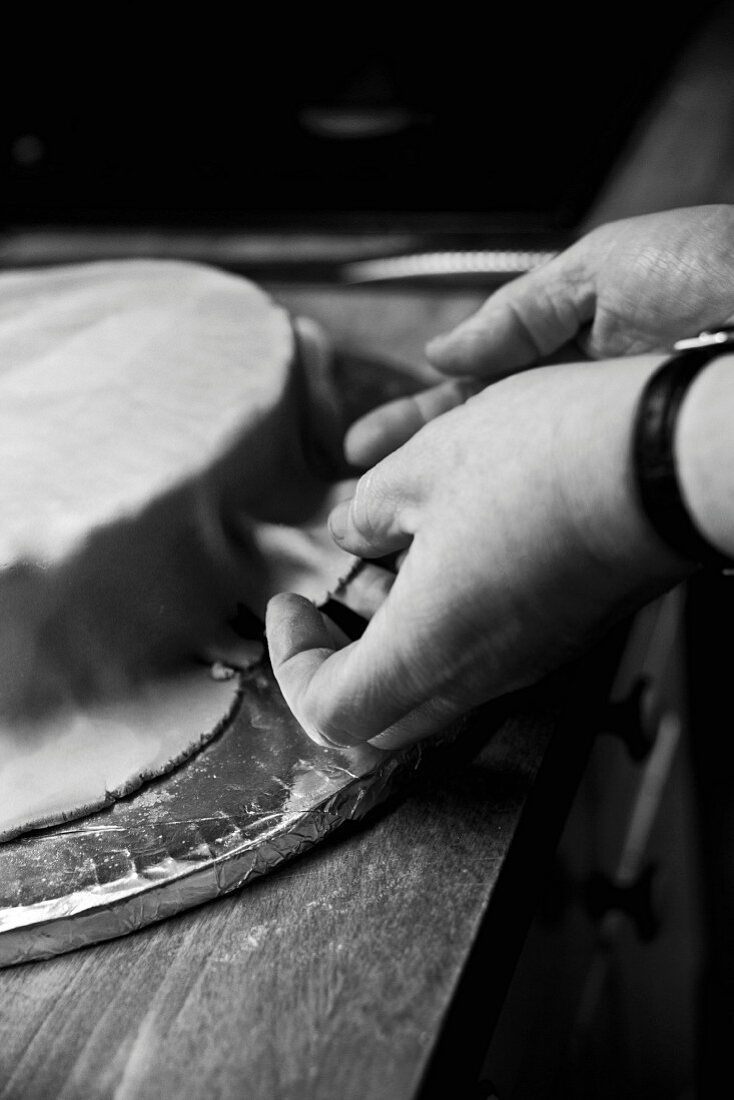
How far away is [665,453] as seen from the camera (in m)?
0.40

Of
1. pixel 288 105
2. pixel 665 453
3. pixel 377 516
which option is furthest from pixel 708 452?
pixel 288 105

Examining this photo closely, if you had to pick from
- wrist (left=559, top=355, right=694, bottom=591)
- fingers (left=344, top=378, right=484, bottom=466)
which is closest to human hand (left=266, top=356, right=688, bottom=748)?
wrist (left=559, top=355, right=694, bottom=591)

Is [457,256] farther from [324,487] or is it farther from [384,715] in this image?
[384,715]

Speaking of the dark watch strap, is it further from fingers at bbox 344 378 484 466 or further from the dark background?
the dark background

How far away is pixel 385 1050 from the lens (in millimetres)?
416

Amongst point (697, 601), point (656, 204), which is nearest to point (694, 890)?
point (697, 601)

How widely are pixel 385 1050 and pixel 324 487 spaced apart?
435 millimetres

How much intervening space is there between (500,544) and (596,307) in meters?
0.34

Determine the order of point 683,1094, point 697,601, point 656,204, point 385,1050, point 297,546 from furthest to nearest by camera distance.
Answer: point 656,204 < point 697,601 < point 683,1094 < point 297,546 < point 385,1050

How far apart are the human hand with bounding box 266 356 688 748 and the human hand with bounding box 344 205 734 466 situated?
0.23m

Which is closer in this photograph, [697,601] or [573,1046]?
[573,1046]

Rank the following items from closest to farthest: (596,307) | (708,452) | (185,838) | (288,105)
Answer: (708,452)
(185,838)
(596,307)
(288,105)

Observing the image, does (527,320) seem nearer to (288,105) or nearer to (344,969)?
(344,969)

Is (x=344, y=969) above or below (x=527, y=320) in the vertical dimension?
below
